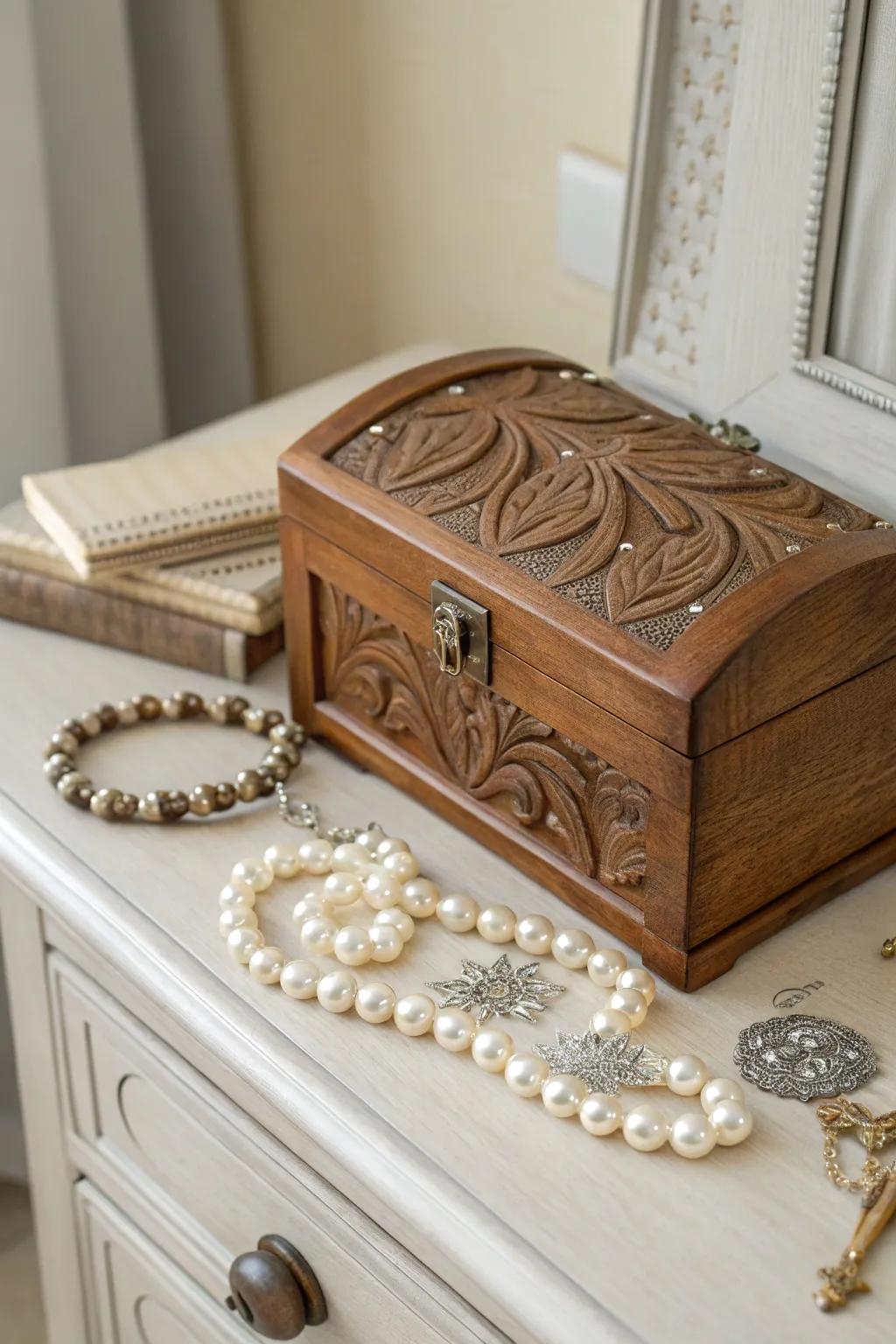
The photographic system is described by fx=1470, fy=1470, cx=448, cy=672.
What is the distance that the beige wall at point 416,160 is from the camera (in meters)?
1.08

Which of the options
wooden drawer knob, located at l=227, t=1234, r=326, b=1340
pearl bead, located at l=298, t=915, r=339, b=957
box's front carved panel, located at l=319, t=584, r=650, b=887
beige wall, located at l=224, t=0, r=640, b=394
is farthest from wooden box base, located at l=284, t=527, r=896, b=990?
beige wall, located at l=224, t=0, r=640, b=394

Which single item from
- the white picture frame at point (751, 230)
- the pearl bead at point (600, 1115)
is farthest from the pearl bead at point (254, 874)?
the white picture frame at point (751, 230)

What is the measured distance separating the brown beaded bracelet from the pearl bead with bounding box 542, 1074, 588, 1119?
9.7 inches

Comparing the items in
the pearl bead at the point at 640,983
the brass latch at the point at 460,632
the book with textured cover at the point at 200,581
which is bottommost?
the pearl bead at the point at 640,983

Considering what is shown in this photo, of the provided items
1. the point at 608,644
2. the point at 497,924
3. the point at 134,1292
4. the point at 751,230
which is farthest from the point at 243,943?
the point at 751,230

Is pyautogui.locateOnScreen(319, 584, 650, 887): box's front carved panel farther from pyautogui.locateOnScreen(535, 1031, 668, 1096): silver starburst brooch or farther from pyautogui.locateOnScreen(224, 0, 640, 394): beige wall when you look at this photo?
pyautogui.locateOnScreen(224, 0, 640, 394): beige wall

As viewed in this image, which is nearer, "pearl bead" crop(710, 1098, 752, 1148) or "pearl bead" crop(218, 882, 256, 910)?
"pearl bead" crop(710, 1098, 752, 1148)

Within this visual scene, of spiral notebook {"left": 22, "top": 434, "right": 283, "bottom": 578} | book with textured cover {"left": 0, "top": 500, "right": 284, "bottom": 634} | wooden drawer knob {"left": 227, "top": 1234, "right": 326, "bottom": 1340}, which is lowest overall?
wooden drawer knob {"left": 227, "top": 1234, "right": 326, "bottom": 1340}

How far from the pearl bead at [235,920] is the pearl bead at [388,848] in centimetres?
7

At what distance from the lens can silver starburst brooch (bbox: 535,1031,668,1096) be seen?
24.4 inches

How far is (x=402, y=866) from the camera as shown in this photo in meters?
0.72

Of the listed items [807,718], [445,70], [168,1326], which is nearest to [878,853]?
[807,718]

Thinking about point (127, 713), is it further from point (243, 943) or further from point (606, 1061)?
point (606, 1061)

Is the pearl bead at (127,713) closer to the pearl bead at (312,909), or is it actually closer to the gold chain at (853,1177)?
the pearl bead at (312,909)
